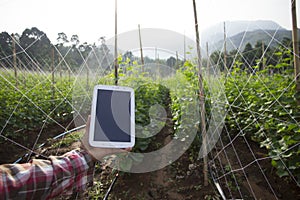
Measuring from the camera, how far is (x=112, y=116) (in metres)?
1.34

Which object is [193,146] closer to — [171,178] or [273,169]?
[171,178]

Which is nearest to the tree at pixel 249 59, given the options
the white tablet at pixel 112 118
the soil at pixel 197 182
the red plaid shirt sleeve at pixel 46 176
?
the soil at pixel 197 182

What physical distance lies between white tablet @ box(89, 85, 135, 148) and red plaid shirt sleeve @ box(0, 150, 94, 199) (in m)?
0.15

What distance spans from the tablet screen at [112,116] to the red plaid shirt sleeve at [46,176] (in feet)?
0.61

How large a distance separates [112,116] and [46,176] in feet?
1.73

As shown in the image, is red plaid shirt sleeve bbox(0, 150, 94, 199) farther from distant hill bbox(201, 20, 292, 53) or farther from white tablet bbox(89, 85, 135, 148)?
distant hill bbox(201, 20, 292, 53)

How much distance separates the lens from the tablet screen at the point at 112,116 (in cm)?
128

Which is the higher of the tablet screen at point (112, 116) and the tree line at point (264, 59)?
the tree line at point (264, 59)

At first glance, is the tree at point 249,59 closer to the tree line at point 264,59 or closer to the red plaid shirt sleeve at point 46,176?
the tree line at point 264,59

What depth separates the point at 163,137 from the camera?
3541mm

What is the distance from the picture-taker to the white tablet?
49.4 inches

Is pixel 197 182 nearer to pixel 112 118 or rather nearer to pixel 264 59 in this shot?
pixel 112 118

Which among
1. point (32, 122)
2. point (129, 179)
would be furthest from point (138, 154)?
point (32, 122)

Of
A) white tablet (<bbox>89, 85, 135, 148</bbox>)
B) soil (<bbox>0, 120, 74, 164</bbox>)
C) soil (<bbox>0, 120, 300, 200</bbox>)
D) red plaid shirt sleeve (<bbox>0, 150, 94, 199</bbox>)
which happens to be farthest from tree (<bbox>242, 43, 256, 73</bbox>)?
soil (<bbox>0, 120, 74, 164</bbox>)
